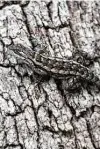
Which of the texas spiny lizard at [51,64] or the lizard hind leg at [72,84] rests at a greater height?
the texas spiny lizard at [51,64]

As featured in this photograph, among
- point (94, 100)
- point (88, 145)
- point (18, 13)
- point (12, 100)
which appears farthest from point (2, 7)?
point (88, 145)

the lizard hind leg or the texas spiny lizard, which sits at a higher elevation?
the texas spiny lizard

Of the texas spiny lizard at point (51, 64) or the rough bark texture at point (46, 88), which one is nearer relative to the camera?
the rough bark texture at point (46, 88)

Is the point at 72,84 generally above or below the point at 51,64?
below

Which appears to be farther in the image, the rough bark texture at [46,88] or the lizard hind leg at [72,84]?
the lizard hind leg at [72,84]

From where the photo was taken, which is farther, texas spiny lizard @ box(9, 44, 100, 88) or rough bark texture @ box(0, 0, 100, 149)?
texas spiny lizard @ box(9, 44, 100, 88)
